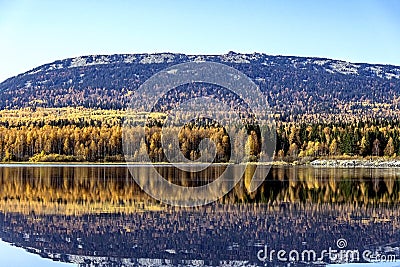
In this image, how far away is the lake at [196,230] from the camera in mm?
13789

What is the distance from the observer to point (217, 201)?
2553cm

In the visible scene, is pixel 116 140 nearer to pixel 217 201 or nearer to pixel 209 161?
pixel 209 161

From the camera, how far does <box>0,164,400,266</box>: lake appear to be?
13.8 meters

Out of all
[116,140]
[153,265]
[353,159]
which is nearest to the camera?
[153,265]

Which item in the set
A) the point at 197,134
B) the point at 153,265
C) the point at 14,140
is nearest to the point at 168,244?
the point at 153,265

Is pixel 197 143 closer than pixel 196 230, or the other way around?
pixel 196 230

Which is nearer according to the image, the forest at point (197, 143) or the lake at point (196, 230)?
the lake at point (196, 230)

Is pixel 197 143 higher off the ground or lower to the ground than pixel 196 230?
higher

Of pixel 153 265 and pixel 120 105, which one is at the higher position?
pixel 120 105

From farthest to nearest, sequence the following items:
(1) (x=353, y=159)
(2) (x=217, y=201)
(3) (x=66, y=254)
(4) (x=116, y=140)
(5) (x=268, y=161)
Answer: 1. (4) (x=116, y=140)
2. (5) (x=268, y=161)
3. (1) (x=353, y=159)
4. (2) (x=217, y=201)
5. (3) (x=66, y=254)

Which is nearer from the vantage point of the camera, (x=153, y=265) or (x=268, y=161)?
(x=153, y=265)

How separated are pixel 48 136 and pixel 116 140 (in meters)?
10.7

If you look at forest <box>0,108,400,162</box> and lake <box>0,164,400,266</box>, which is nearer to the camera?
lake <box>0,164,400,266</box>

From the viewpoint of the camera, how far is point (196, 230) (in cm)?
1741
